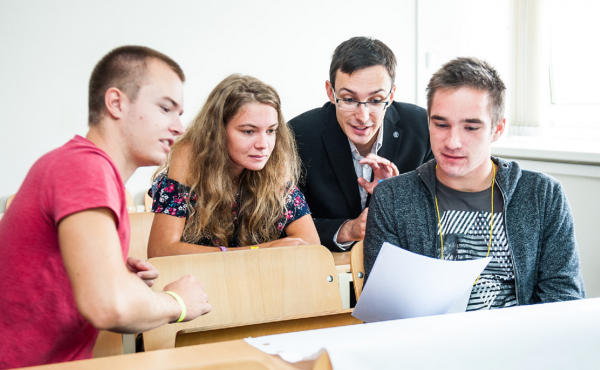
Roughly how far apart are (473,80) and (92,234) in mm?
1058

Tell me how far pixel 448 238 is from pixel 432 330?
669 mm

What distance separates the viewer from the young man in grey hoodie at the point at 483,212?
1350mm

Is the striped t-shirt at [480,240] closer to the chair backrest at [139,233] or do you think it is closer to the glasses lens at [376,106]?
the glasses lens at [376,106]

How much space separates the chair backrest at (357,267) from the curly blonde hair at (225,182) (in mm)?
463

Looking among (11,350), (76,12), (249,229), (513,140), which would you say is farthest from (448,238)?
(76,12)

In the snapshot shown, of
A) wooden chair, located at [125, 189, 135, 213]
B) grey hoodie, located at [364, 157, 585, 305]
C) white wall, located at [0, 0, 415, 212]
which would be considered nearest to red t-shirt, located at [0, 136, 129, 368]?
grey hoodie, located at [364, 157, 585, 305]

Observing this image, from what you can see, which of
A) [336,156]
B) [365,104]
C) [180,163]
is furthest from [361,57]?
[180,163]

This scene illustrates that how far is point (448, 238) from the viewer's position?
1411 millimetres

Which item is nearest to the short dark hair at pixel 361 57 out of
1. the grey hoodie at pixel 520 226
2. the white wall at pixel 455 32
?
the grey hoodie at pixel 520 226

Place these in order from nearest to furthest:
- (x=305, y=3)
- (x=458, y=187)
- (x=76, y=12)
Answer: (x=458, y=187) < (x=76, y=12) < (x=305, y=3)

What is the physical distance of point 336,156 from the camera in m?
2.25

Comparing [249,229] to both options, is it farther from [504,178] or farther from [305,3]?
[305,3]

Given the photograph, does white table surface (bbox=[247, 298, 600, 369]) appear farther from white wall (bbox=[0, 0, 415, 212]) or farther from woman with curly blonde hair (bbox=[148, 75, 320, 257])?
white wall (bbox=[0, 0, 415, 212])

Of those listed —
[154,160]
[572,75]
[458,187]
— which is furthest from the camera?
[572,75]
